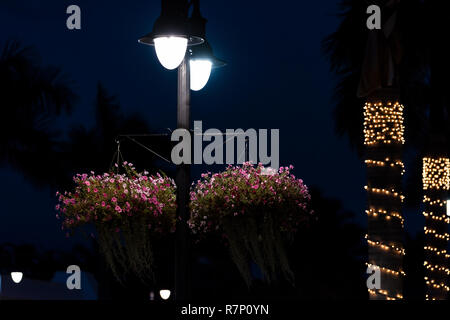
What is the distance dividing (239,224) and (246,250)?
355 mm

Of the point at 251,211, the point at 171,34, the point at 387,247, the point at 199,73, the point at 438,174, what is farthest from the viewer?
the point at 438,174

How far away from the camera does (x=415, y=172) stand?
26375mm

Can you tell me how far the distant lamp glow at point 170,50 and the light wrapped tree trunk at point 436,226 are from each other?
1093 cm

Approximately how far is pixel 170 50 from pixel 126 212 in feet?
5.79

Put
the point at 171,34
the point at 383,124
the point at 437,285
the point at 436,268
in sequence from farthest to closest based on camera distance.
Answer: the point at 436,268, the point at 437,285, the point at 383,124, the point at 171,34

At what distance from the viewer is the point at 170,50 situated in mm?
8773

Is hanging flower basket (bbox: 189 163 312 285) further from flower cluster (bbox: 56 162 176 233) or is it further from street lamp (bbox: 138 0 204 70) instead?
street lamp (bbox: 138 0 204 70)

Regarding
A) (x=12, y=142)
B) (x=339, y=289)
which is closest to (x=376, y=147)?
(x=12, y=142)

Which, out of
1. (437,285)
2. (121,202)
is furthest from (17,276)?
(437,285)

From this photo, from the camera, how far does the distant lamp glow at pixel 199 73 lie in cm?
948

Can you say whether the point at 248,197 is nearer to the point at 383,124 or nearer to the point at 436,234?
the point at 383,124

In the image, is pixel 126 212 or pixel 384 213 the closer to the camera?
pixel 126 212

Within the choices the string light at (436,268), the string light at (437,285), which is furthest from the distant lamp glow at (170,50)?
the string light at (437,285)
